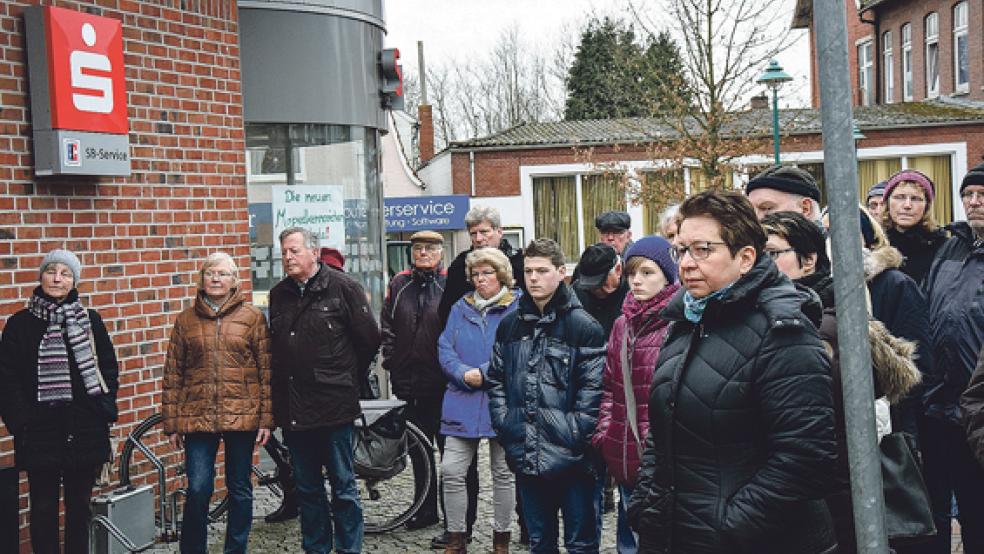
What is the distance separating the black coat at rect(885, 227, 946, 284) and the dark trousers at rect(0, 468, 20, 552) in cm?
487

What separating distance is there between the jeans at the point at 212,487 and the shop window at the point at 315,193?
2758 mm

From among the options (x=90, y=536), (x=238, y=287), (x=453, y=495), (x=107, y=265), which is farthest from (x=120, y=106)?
(x=453, y=495)

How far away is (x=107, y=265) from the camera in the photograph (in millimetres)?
7500

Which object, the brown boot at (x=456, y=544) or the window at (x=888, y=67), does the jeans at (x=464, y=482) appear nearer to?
the brown boot at (x=456, y=544)

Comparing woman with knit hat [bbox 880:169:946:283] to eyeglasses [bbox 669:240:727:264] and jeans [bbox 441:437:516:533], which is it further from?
eyeglasses [bbox 669:240:727:264]

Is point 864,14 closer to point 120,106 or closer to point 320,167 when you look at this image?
point 320,167

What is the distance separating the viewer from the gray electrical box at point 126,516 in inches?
256

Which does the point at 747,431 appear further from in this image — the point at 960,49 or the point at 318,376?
the point at 960,49

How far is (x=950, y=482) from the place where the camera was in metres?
5.30

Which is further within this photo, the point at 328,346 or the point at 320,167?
the point at 320,167

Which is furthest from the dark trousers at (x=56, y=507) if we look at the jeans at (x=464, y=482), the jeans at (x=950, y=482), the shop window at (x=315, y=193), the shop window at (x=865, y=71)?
the shop window at (x=865, y=71)

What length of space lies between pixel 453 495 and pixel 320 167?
3922mm

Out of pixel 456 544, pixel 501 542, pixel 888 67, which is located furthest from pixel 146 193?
pixel 888 67

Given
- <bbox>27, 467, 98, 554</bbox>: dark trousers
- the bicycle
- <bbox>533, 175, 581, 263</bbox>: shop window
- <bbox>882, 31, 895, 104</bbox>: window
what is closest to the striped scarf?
<bbox>27, 467, 98, 554</bbox>: dark trousers
